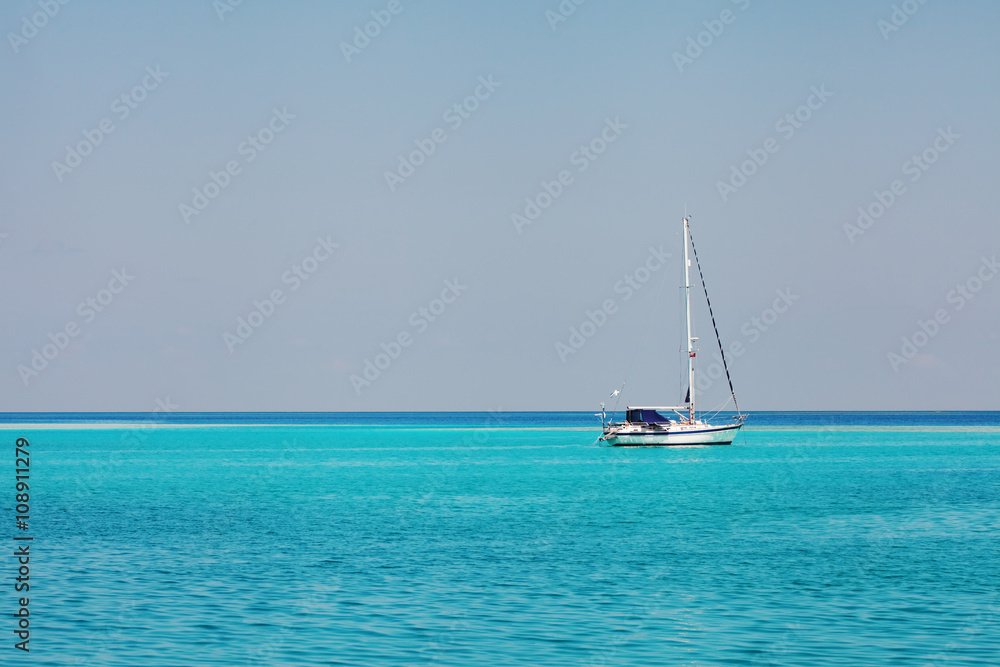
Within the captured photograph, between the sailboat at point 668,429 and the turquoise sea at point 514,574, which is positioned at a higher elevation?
the sailboat at point 668,429

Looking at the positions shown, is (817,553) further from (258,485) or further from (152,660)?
(258,485)

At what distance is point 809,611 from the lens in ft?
79.2

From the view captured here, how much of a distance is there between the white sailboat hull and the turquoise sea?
108 ft

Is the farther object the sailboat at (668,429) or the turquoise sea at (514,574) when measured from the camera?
the sailboat at (668,429)

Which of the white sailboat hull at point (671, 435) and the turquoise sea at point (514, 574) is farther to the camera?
the white sailboat hull at point (671, 435)

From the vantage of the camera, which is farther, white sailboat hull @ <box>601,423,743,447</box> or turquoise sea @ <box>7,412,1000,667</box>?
white sailboat hull @ <box>601,423,743,447</box>

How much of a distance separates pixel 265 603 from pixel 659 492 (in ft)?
113

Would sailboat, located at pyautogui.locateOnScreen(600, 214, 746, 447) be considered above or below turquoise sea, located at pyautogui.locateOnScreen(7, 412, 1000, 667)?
above

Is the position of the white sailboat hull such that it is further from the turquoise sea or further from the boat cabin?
the turquoise sea

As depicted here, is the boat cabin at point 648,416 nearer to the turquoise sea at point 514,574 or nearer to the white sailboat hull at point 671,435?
the white sailboat hull at point 671,435

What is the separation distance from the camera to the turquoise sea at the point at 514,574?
21219 mm

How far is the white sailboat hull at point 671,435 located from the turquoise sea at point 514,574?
3303cm

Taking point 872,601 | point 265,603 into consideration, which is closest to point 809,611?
point 872,601

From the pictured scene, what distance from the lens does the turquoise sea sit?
21219mm
